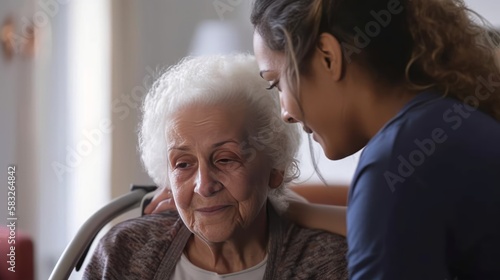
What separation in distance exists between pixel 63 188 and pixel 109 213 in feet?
3.54

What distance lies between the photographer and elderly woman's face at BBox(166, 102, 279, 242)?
5.09ft

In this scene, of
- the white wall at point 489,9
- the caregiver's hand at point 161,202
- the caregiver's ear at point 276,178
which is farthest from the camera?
the white wall at point 489,9

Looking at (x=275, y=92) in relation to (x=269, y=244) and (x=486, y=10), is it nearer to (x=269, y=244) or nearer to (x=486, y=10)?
(x=269, y=244)

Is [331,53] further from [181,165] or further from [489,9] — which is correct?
[489,9]

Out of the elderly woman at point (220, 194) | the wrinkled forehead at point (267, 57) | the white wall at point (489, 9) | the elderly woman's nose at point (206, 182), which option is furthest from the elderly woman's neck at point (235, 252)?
the white wall at point (489, 9)

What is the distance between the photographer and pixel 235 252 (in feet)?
5.32

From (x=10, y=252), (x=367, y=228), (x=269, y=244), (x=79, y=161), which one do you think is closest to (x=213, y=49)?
(x=79, y=161)

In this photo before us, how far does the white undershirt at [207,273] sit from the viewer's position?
159 centimetres

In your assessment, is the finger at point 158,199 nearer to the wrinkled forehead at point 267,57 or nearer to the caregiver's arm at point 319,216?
the caregiver's arm at point 319,216

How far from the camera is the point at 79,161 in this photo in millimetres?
2770

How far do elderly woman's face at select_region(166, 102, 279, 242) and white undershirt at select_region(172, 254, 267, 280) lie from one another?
89 millimetres

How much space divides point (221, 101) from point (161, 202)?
0.37 meters

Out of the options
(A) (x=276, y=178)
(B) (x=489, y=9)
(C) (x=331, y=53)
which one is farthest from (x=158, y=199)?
(B) (x=489, y=9)

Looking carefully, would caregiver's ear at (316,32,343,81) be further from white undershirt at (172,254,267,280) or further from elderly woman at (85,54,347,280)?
white undershirt at (172,254,267,280)
